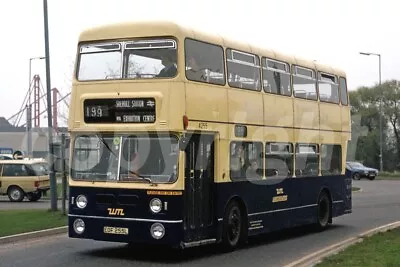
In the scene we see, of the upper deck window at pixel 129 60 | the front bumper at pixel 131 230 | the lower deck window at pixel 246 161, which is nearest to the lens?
the front bumper at pixel 131 230

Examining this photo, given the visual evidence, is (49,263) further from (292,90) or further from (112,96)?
(292,90)

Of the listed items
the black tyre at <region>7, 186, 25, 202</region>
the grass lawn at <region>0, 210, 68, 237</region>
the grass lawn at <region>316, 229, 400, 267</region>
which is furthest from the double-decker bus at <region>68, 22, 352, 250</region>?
the black tyre at <region>7, 186, 25, 202</region>

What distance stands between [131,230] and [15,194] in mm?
20908

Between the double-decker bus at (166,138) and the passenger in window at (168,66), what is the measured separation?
0.8 inches

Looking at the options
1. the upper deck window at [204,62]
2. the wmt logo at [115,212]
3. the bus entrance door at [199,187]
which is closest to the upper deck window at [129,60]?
the upper deck window at [204,62]

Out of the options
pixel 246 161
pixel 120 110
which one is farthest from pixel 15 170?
pixel 120 110

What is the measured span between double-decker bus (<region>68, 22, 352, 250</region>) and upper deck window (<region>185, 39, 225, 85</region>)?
0.07 ft

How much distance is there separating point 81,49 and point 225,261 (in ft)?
15.7

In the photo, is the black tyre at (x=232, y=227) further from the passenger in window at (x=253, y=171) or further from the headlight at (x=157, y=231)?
the headlight at (x=157, y=231)

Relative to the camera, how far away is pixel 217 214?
1312 centimetres

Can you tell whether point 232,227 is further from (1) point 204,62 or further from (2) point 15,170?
(2) point 15,170

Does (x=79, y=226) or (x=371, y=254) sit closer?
(x=371, y=254)

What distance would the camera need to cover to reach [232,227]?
1377 centimetres

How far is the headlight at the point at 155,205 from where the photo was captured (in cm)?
1198
